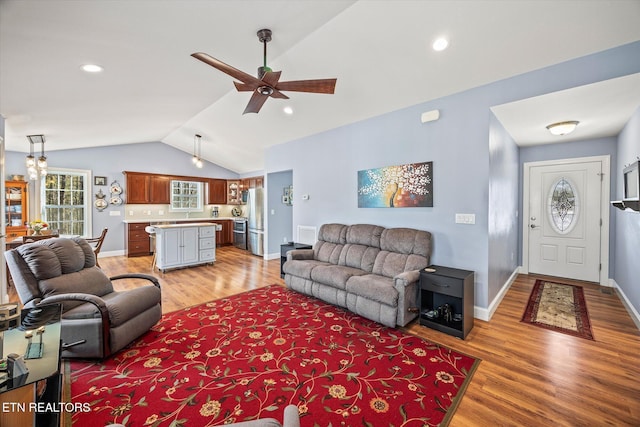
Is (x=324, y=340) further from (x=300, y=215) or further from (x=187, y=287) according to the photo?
(x=300, y=215)

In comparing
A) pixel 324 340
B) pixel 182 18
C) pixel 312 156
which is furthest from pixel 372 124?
pixel 324 340

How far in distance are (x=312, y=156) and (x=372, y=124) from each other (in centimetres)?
150

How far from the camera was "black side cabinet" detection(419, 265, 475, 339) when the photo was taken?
2838mm

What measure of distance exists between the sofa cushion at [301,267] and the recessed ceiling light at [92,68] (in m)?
3.24

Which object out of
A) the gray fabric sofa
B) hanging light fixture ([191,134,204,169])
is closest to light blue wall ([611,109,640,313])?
the gray fabric sofa

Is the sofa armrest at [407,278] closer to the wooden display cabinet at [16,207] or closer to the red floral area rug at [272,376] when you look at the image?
the red floral area rug at [272,376]

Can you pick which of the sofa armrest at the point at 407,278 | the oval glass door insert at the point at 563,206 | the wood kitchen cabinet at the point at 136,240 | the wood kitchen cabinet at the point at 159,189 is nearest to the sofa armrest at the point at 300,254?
the sofa armrest at the point at 407,278

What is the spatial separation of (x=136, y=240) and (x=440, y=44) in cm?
811

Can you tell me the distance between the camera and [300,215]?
5.75 meters

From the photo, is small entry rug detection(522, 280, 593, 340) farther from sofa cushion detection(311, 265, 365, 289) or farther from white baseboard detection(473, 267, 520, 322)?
sofa cushion detection(311, 265, 365, 289)

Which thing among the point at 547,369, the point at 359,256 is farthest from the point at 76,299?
the point at 547,369

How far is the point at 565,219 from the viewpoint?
4.85 metres

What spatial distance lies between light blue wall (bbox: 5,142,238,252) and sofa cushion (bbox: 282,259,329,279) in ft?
19.9

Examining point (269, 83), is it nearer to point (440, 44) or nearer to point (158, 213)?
point (440, 44)
